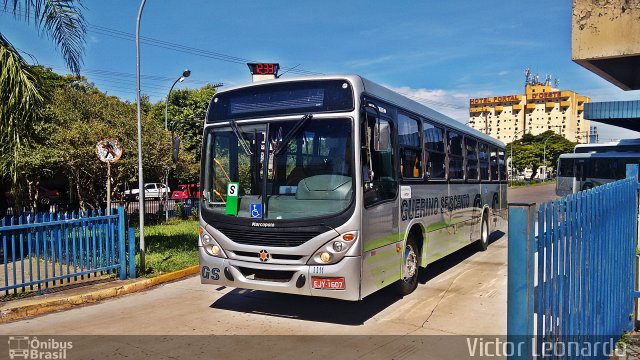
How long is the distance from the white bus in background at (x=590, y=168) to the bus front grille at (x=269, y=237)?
26.0 meters

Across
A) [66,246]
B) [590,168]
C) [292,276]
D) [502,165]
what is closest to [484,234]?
[502,165]

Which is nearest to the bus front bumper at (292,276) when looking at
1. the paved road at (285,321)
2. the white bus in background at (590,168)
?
the paved road at (285,321)

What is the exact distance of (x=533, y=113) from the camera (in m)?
135

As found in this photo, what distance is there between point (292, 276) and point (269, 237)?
558 mm

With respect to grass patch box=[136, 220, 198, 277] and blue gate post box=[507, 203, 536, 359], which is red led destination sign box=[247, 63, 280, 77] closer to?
grass patch box=[136, 220, 198, 277]

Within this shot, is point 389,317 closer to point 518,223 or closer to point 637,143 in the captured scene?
point 518,223

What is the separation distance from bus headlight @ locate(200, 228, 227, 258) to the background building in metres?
128

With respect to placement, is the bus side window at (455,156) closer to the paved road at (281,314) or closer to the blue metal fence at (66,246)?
the paved road at (281,314)

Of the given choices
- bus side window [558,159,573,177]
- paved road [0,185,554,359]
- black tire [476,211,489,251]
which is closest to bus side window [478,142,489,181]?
black tire [476,211,489,251]

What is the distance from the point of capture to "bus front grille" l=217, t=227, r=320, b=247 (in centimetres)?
581

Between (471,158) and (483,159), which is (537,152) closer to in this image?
(483,159)

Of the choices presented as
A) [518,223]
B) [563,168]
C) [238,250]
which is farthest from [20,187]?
[563,168]

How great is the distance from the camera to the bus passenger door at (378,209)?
595 cm

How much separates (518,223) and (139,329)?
502 cm
